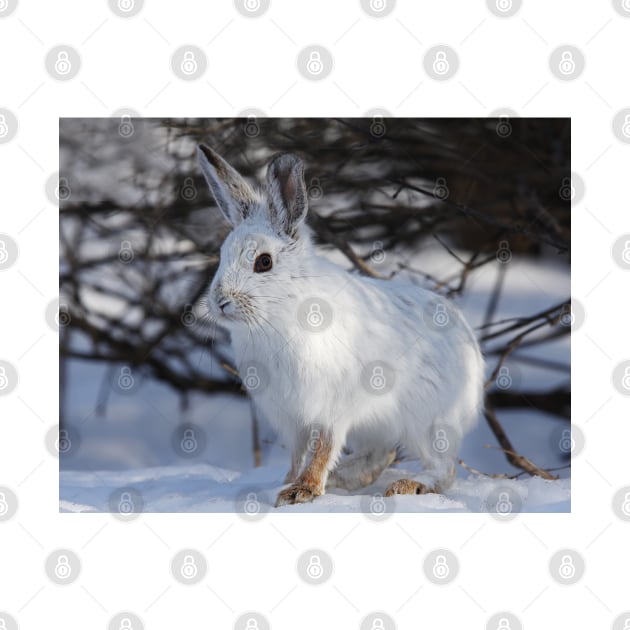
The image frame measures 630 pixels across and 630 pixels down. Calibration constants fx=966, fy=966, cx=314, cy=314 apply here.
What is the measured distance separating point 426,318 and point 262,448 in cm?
264

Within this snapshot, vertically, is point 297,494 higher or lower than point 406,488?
lower

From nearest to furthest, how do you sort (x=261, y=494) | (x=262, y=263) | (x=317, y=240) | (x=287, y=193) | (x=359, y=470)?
(x=262, y=263) → (x=287, y=193) → (x=261, y=494) → (x=359, y=470) → (x=317, y=240)

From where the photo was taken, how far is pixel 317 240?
5133 mm

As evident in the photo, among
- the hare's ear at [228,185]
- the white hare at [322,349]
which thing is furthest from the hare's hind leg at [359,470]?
the hare's ear at [228,185]

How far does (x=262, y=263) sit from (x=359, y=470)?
1031 mm

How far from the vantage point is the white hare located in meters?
3.58

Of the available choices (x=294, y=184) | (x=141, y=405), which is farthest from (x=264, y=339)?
(x=141, y=405)

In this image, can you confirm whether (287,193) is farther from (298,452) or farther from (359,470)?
(359,470)

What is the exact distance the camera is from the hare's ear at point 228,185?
12.5 ft

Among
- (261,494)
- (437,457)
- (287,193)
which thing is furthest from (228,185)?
(437,457)

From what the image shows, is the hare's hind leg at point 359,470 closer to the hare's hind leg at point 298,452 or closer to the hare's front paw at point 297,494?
the hare's hind leg at point 298,452

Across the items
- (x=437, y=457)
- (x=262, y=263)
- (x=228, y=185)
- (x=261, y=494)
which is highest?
(x=228, y=185)

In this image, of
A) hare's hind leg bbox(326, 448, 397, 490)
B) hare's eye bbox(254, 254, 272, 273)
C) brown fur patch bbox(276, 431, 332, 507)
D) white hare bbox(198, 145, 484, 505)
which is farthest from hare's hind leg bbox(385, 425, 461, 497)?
hare's eye bbox(254, 254, 272, 273)

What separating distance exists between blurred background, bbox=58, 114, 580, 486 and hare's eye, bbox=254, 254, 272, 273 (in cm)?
104
